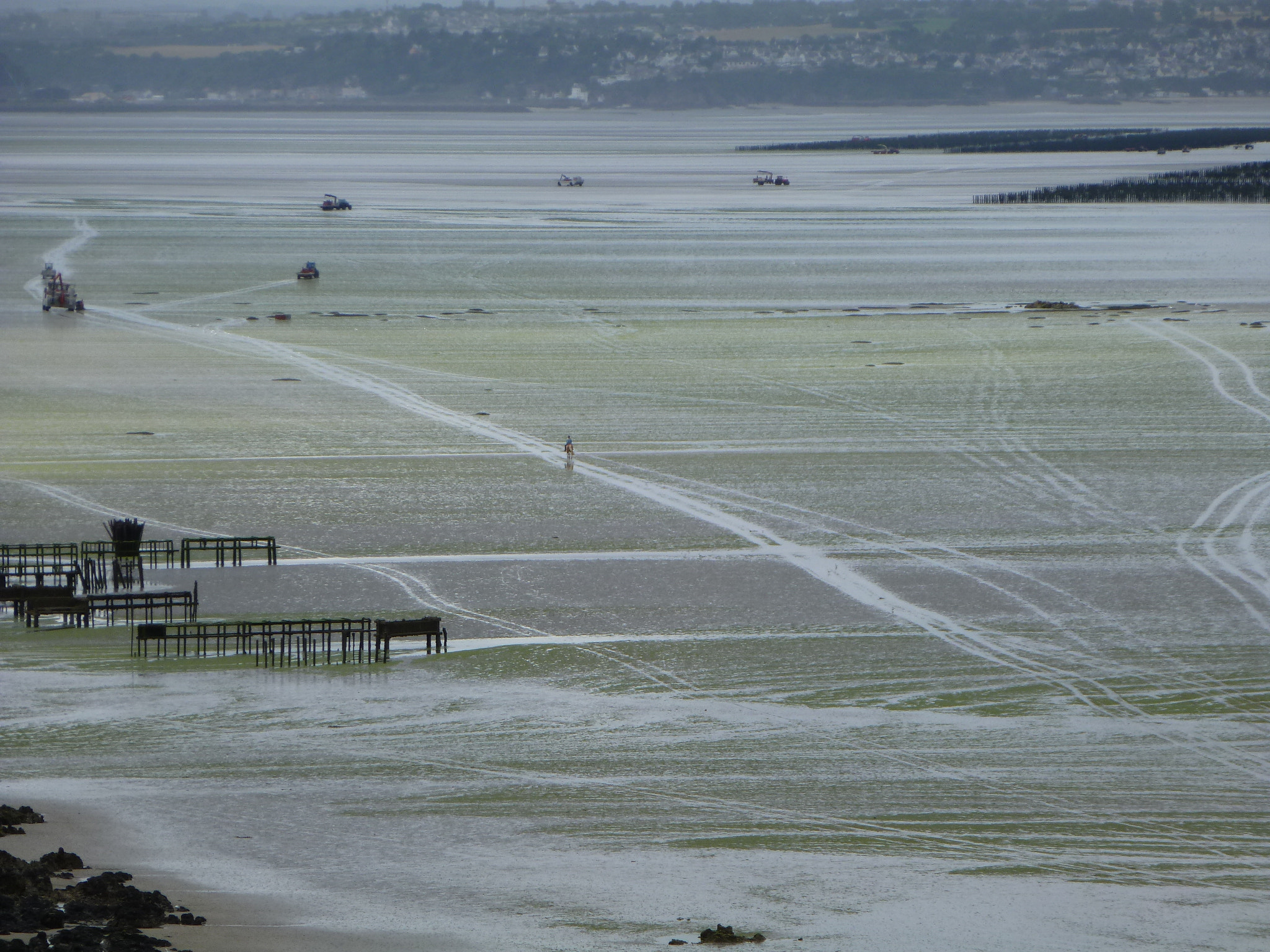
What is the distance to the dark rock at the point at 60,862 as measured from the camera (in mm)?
14242

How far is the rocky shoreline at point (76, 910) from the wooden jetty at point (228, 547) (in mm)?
12875

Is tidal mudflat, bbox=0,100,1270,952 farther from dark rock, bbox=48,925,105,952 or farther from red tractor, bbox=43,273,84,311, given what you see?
red tractor, bbox=43,273,84,311

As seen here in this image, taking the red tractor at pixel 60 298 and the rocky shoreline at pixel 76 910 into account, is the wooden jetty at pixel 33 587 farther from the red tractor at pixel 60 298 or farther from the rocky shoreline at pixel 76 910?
the red tractor at pixel 60 298

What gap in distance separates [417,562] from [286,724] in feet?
26.5

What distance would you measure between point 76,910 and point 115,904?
31 cm

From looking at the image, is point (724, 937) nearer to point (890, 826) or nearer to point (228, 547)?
point (890, 826)

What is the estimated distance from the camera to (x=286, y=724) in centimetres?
1939

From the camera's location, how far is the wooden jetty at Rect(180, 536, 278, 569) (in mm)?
27141

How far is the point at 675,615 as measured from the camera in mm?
24203

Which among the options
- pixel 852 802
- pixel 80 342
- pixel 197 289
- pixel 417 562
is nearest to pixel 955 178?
pixel 197 289

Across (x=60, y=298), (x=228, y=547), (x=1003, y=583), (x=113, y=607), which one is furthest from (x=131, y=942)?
(x=60, y=298)

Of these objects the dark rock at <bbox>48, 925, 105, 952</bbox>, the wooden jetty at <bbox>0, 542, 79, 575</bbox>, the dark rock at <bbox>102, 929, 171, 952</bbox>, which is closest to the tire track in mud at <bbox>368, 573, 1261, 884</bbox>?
the dark rock at <bbox>102, 929, 171, 952</bbox>

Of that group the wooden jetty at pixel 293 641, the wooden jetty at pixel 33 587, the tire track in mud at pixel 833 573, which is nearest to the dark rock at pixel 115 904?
the wooden jetty at pixel 293 641

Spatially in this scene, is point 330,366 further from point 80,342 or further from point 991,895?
point 991,895
